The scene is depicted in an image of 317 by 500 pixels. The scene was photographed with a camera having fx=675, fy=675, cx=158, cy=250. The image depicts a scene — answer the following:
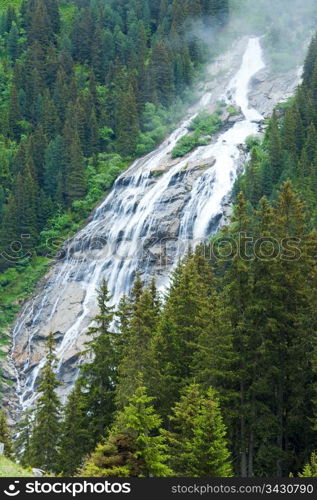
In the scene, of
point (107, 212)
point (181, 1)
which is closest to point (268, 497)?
point (107, 212)

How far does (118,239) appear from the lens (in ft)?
217

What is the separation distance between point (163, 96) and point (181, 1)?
89.8ft

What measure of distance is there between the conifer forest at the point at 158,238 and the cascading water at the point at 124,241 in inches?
8.3

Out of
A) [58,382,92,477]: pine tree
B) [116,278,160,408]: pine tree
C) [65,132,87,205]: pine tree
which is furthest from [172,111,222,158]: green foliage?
[58,382,92,477]: pine tree

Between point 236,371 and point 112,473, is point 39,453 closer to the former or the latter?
point 236,371

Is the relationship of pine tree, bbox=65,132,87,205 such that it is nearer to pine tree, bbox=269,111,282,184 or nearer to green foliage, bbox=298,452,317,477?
pine tree, bbox=269,111,282,184

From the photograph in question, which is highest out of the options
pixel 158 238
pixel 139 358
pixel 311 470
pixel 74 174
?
pixel 74 174

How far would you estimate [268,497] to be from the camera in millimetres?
16328

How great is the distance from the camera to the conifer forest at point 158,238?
2819cm

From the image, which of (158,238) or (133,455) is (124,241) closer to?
(158,238)

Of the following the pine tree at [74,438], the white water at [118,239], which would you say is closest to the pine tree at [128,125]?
the white water at [118,239]

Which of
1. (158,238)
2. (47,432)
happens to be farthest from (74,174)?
(47,432)

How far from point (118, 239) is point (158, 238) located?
4.87m

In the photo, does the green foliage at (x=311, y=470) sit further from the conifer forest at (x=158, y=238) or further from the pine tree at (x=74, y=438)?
the pine tree at (x=74, y=438)
